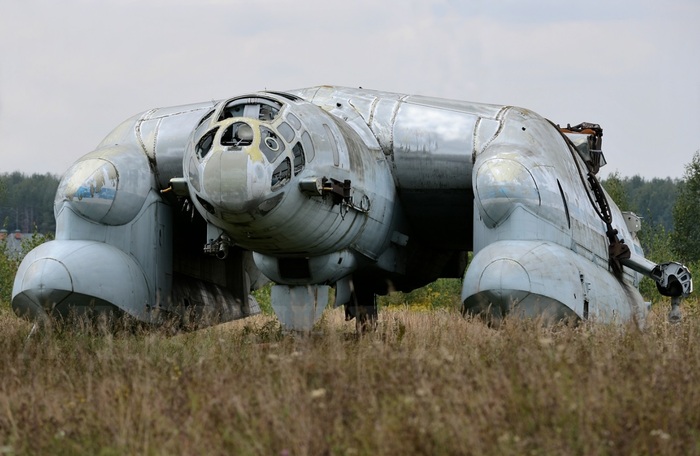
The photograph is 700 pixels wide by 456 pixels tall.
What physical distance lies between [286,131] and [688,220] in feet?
177

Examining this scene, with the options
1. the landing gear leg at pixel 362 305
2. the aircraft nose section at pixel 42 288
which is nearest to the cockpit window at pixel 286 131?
the aircraft nose section at pixel 42 288

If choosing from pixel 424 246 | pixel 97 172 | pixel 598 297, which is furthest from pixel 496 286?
pixel 97 172

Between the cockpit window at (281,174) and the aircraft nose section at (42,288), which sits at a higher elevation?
the cockpit window at (281,174)

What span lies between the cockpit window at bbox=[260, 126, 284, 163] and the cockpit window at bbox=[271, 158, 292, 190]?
14 centimetres

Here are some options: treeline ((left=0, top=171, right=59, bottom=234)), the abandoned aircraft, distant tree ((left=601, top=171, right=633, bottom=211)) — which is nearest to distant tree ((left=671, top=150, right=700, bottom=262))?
distant tree ((left=601, top=171, right=633, bottom=211))

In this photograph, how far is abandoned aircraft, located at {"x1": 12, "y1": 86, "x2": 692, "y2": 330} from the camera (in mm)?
13523

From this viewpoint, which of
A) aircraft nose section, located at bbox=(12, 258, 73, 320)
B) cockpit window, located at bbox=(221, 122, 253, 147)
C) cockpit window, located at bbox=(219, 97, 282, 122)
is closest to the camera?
cockpit window, located at bbox=(221, 122, 253, 147)

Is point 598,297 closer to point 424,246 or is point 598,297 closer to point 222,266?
point 424,246

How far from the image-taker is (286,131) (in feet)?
44.3

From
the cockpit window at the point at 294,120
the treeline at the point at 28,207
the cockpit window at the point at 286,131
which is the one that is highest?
the cockpit window at the point at 294,120

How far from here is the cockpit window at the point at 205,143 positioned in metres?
13.2

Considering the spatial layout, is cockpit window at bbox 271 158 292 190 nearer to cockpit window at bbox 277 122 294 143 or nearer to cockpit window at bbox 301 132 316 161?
cockpit window at bbox 277 122 294 143

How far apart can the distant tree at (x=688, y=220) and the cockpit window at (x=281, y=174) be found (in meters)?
51.7

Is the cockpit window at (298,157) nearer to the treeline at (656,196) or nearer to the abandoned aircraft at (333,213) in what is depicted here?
the abandoned aircraft at (333,213)
